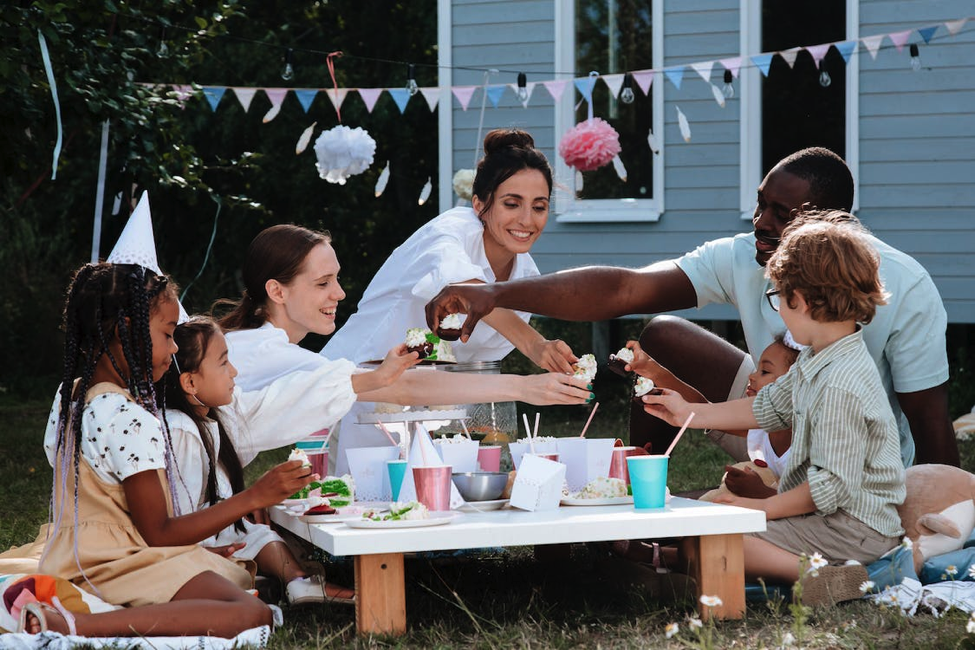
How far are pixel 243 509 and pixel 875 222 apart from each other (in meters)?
6.37

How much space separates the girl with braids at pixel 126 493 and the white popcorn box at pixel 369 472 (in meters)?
0.43

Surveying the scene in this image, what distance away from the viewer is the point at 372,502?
3.43m

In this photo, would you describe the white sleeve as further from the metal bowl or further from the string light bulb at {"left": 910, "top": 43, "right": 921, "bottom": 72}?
the string light bulb at {"left": 910, "top": 43, "right": 921, "bottom": 72}

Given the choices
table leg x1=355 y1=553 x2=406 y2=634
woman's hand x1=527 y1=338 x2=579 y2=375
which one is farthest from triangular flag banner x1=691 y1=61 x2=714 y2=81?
table leg x1=355 y1=553 x2=406 y2=634

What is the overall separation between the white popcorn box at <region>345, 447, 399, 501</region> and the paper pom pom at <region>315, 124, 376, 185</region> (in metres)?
4.87

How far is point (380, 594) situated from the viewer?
291 centimetres

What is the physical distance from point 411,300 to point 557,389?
1.18m

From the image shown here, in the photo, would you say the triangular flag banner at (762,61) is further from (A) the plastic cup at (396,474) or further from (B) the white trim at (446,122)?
(A) the plastic cup at (396,474)

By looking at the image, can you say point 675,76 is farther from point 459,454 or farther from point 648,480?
point 648,480

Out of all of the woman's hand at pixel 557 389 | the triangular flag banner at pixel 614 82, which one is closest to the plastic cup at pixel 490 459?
the woman's hand at pixel 557 389

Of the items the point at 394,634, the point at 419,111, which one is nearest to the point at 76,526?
the point at 394,634

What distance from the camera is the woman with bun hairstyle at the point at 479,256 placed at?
4469 millimetres

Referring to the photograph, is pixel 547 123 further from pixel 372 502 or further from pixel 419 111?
pixel 372 502

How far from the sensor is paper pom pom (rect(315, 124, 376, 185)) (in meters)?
8.09
